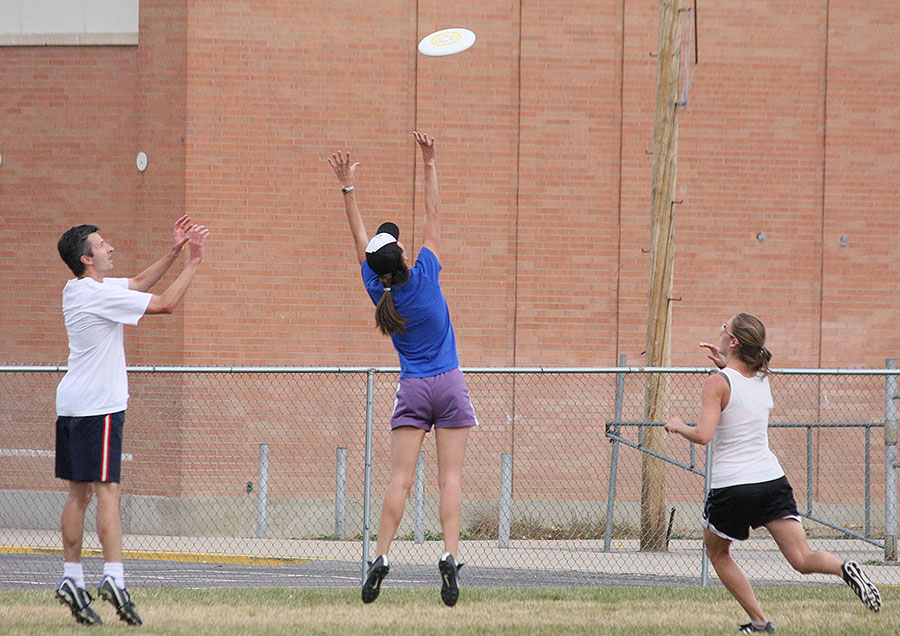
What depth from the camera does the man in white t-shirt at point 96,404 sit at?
6.68 meters

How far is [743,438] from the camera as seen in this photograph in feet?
21.4

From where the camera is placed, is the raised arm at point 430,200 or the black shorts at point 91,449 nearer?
the black shorts at point 91,449

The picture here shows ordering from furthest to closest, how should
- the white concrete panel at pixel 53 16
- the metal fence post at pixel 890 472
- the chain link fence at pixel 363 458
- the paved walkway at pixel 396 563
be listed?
the white concrete panel at pixel 53 16 → the chain link fence at pixel 363 458 → the metal fence post at pixel 890 472 → the paved walkway at pixel 396 563

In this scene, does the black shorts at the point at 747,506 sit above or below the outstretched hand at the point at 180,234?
below

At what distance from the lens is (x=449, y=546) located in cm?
682

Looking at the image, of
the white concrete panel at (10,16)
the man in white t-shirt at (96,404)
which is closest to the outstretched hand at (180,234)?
the man in white t-shirt at (96,404)

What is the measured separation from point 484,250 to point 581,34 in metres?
3.29

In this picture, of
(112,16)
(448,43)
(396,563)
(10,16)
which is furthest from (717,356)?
(10,16)

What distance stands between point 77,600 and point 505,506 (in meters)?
7.20

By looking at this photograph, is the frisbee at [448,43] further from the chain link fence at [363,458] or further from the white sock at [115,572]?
the chain link fence at [363,458]

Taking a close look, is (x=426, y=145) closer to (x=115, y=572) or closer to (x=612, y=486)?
(x=115, y=572)

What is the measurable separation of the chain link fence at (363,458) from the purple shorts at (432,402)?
7.25m

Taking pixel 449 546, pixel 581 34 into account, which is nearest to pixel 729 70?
pixel 581 34

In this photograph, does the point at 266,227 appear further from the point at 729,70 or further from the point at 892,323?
the point at 892,323
